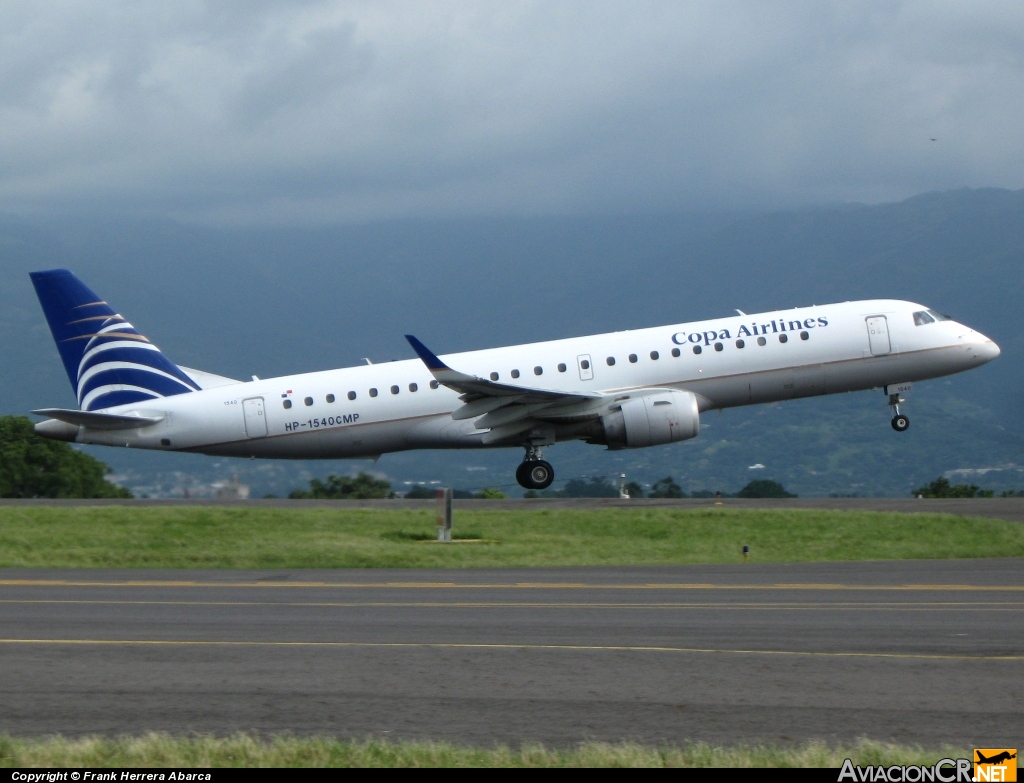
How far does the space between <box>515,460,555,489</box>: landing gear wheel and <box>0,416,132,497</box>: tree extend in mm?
14862

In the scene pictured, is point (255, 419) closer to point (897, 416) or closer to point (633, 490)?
point (633, 490)

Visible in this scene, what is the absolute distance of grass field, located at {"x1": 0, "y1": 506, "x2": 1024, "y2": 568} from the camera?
22453 mm

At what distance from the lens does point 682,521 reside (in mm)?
26297

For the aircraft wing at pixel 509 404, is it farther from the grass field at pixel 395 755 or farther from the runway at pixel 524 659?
the grass field at pixel 395 755

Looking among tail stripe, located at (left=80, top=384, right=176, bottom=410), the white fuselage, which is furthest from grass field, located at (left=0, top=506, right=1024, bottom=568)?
tail stripe, located at (left=80, top=384, right=176, bottom=410)

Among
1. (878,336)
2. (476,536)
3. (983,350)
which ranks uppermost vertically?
(878,336)

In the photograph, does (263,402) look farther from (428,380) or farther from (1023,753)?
(1023,753)

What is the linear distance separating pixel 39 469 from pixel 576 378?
18.0 meters

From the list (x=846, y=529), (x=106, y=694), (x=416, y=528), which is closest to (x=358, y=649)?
(x=106, y=694)

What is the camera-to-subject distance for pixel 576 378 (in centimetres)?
3192

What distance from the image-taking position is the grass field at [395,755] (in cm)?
855

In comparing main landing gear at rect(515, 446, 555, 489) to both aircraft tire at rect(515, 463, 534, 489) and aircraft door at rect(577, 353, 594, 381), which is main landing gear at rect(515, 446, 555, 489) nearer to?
aircraft tire at rect(515, 463, 534, 489)

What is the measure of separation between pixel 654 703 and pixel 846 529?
51.6 ft
